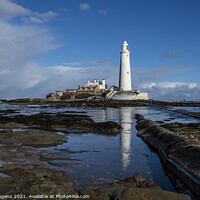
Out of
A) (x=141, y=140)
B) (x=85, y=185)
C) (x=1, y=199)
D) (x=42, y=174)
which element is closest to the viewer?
(x=1, y=199)

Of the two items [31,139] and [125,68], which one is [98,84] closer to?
[125,68]

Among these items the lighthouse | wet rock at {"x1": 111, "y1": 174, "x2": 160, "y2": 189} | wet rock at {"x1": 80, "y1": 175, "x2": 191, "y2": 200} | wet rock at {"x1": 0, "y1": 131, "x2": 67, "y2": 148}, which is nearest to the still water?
wet rock at {"x1": 111, "y1": 174, "x2": 160, "y2": 189}

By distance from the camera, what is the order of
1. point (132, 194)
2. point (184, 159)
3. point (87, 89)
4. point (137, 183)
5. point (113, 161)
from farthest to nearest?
point (87, 89) < point (113, 161) < point (184, 159) < point (137, 183) < point (132, 194)

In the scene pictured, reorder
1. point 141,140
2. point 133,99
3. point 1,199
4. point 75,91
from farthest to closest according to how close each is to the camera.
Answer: point 75,91
point 133,99
point 141,140
point 1,199

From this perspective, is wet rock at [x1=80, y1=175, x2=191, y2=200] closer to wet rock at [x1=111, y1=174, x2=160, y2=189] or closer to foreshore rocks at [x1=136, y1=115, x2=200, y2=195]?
wet rock at [x1=111, y1=174, x2=160, y2=189]

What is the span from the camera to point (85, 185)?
616 cm

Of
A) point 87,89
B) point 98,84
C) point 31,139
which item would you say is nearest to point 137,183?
point 31,139

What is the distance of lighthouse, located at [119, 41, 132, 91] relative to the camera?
69.9 metres

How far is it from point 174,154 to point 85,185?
367 cm

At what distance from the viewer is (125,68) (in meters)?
69.9

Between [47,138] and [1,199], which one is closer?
[1,199]

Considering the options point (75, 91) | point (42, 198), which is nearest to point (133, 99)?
point (75, 91)

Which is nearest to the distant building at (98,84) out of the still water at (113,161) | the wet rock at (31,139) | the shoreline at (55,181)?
the wet rock at (31,139)

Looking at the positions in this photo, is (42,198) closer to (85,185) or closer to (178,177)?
(85,185)
